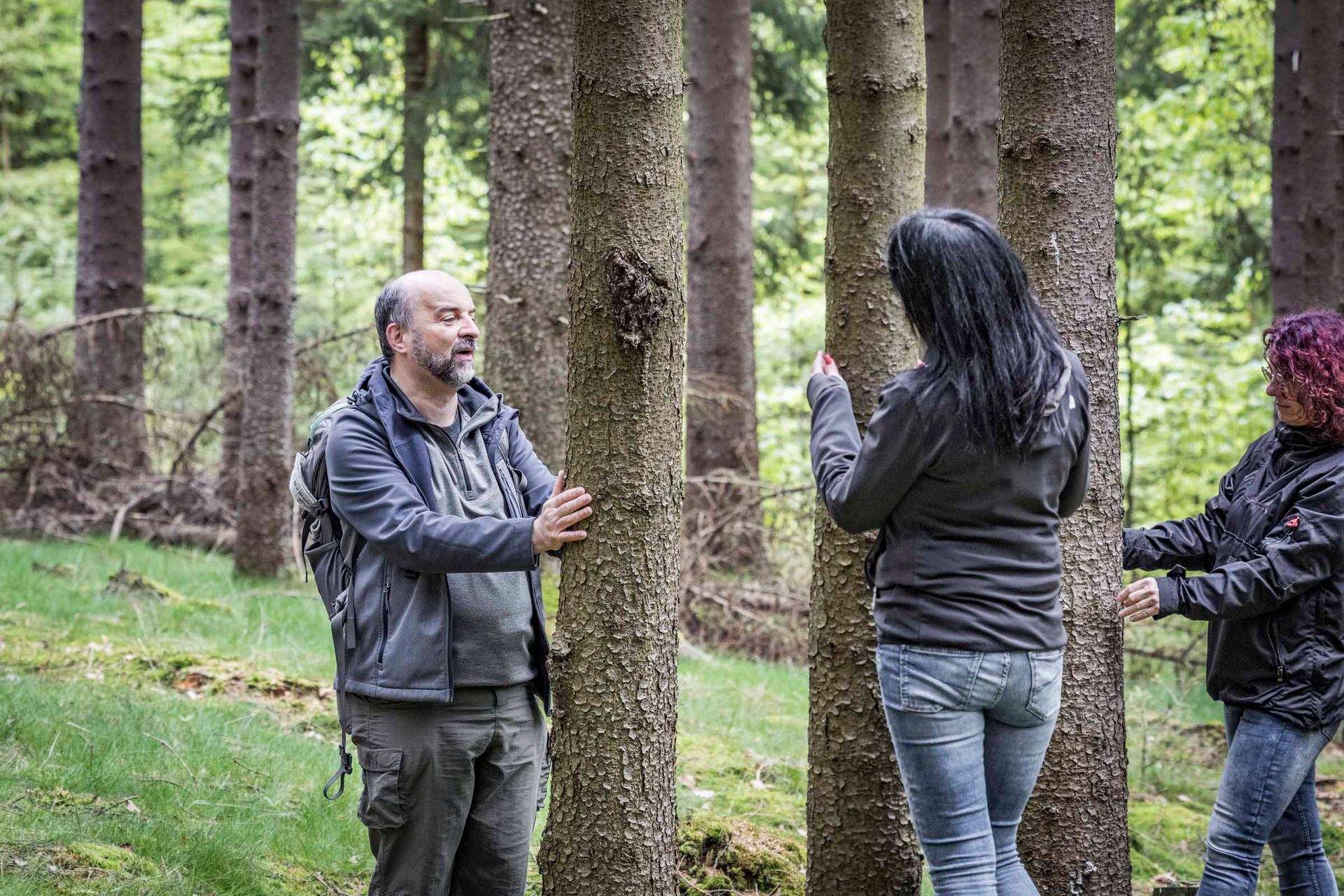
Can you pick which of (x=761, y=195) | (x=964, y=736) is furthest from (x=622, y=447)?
(x=761, y=195)

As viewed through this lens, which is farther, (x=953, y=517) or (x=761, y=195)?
(x=761, y=195)

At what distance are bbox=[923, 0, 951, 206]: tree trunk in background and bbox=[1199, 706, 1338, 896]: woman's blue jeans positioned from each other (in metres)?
8.81

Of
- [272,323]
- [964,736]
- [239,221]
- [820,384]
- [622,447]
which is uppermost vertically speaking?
[239,221]

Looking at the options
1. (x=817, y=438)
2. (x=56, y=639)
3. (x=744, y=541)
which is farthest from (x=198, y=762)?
(x=744, y=541)

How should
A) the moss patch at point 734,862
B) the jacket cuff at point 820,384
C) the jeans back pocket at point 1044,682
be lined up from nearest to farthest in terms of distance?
1. the jeans back pocket at point 1044,682
2. the jacket cuff at point 820,384
3. the moss patch at point 734,862

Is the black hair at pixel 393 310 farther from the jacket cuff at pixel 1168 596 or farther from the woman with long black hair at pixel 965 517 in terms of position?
the jacket cuff at pixel 1168 596

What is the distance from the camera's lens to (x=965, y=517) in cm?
292

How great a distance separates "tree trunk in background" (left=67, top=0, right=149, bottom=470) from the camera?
11570 millimetres

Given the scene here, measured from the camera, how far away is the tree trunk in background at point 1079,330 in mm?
3920

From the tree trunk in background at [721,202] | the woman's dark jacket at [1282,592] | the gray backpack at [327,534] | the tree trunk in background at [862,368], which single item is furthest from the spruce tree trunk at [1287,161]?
the gray backpack at [327,534]

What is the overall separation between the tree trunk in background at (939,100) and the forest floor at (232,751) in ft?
19.0

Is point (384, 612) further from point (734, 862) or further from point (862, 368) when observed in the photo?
point (734, 862)

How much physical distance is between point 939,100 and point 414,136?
20.3ft

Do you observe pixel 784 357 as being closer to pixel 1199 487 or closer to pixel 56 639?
pixel 1199 487
